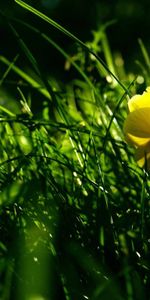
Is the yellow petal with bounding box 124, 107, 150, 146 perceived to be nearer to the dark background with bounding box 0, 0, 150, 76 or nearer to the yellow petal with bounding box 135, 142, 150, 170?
the yellow petal with bounding box 135, 142, 150, 170

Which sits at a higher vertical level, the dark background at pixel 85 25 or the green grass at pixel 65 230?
the dark background at pixel 85 25

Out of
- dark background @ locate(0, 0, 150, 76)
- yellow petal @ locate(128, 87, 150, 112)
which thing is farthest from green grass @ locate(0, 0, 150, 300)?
dark background @ locate(0, 0, 150, 76)

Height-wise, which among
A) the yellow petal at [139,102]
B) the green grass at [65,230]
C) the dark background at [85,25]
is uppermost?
the dark background at [85,25]

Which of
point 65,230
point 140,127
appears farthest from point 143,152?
point 65,230

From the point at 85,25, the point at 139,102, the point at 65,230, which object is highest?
the point at 85,25

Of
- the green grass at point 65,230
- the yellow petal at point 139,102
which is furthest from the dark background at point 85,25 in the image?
the yellow petal at point 139,102

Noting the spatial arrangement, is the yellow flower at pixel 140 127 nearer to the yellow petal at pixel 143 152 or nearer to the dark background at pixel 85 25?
the yellow petal at pixel 143 152

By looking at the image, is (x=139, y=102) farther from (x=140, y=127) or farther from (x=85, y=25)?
(x=85, y=25)

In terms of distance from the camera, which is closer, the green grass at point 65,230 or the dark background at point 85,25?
the green grass at point 65,230
